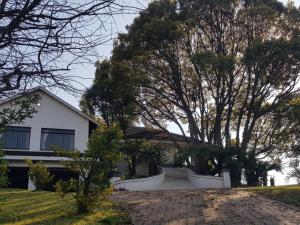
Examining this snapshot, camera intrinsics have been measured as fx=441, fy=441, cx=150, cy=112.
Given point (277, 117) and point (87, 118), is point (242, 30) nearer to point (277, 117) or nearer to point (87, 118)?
point (277, 117)

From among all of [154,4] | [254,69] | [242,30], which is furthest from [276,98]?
[154,4]

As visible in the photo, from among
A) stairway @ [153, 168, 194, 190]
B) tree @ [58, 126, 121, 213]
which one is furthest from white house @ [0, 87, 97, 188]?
tree @ [58, 126, 121, 213]

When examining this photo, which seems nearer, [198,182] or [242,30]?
[198,182]

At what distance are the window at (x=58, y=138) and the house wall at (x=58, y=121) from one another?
0.27 meters

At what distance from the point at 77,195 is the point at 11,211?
1.86 m

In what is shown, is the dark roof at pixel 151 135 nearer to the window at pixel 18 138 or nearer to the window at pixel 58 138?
the window at pixel 58 138

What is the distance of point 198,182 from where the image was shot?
26266mm

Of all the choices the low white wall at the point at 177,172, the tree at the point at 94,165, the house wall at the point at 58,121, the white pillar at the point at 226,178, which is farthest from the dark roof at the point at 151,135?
the tree at the point at 94,165

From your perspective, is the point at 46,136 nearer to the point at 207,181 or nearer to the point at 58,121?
the point at 58,121

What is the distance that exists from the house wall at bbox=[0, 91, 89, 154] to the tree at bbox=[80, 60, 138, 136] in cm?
118

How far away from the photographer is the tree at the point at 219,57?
26.7 meters

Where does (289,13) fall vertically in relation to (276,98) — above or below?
above

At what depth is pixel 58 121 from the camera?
29.0 m

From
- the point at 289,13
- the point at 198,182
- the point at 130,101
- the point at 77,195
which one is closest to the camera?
the point at 77,195
